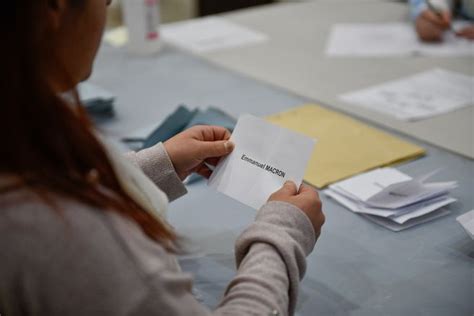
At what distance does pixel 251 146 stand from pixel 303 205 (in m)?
0.15

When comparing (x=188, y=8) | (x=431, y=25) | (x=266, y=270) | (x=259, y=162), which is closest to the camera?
(x=266, y=270)

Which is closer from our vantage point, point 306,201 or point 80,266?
point 80,266

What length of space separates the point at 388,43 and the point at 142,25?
67cm

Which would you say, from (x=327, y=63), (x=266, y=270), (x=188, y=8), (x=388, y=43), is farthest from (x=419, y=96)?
(x=188, y=8)

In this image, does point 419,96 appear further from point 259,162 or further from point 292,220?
point 292,220

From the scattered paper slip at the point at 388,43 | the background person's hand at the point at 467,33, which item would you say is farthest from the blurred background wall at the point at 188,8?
the background person's hand at the point at 467,33

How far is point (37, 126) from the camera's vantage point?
0.53 m

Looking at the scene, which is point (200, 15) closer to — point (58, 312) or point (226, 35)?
point (226, 35)

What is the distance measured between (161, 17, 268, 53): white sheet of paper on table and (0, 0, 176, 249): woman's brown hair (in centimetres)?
122

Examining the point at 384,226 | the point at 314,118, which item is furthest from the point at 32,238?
the point at 314,118

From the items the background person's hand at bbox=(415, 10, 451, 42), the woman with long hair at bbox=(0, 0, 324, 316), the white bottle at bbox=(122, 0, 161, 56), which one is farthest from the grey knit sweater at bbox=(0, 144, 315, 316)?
the background person's hand at bbox=(415, 10, 451, 42)

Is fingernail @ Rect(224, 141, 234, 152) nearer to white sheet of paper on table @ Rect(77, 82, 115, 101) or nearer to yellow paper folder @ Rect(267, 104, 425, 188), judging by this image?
yellow paper folder @ Rect(267, 104, 425, 188)

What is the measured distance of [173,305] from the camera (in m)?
0.56

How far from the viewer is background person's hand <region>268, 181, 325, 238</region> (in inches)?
29.4
